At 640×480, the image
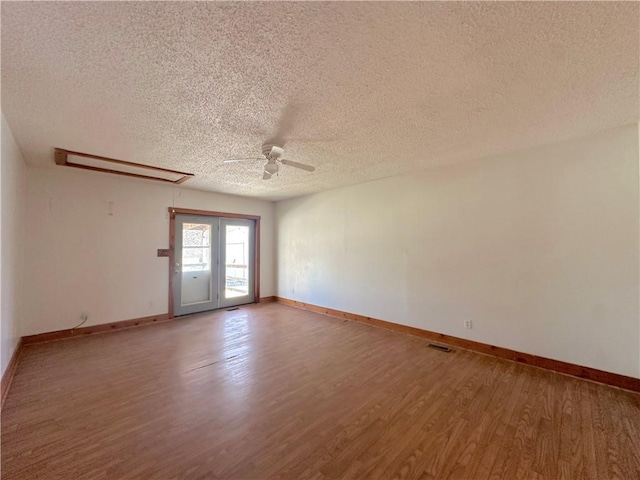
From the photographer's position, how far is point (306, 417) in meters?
2.13

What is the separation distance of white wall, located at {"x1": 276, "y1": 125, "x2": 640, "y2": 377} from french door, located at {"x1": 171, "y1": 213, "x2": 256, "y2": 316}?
8.96ft

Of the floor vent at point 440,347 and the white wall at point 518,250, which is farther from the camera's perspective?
the floor vent at point 440,347

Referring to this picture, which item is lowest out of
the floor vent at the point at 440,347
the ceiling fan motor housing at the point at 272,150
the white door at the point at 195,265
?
the floor vent at the point at 440,347

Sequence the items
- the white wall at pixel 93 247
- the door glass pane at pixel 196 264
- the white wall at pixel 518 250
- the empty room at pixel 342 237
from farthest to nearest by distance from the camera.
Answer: the door glass pane at pixel 196 264
the white wall at pixel 93 247
the white wall at pixel 518 250
the empty room at pixel 342 237

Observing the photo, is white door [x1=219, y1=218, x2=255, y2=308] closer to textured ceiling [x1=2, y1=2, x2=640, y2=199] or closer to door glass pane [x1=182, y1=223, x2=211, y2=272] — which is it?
door glass pane [x1=182, y1=223, x2=211, y2=272]

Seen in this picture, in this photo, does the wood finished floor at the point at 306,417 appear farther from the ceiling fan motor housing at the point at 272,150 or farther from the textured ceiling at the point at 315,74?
the textured ceiling at the point at 315,74

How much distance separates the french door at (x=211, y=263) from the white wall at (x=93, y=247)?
280mm

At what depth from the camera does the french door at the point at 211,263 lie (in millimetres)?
5264

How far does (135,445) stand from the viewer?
72.0 inches

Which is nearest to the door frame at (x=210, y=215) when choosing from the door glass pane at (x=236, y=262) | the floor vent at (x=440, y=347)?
the door glass pane at (x=236, y=262)

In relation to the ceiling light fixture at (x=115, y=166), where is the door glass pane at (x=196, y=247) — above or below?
below

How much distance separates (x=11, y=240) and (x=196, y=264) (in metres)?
2.76

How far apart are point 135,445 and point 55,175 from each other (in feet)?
13.8

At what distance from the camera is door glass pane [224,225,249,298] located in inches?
237
